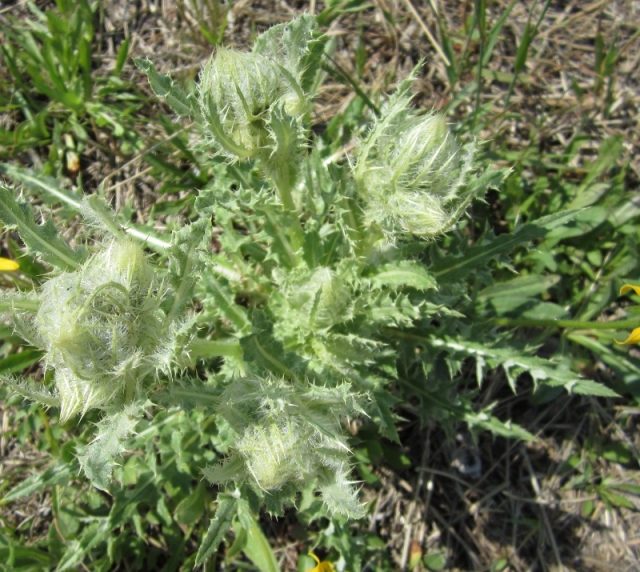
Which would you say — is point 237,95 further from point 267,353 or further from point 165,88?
point 267,353

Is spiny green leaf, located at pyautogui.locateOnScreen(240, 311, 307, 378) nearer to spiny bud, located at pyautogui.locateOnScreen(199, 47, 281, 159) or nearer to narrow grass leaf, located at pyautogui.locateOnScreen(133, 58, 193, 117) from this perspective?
spiny bud, located at pyautogui.locateOnScreen(199, 47, 281, 159)

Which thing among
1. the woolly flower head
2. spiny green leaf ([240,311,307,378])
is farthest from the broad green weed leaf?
spiny green leaf ([240,311,307,378])

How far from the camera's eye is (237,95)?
258cm

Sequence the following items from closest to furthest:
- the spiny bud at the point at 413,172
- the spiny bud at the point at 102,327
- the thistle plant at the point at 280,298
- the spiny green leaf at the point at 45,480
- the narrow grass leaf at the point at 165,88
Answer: the spiny bud at the point at 102,327 → the thistle plant at the point at 280,298 → the spiny bud at the point at 413,172 → the narrow grass leaf at the point at 165,88 → the spiny green leaf at the point at 45,480

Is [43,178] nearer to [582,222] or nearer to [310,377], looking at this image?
[310,377]

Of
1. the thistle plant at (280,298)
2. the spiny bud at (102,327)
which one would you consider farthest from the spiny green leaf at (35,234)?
the spiny bud at (102,327)

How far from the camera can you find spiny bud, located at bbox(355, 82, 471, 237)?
2.51m

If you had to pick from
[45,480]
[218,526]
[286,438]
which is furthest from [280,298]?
[45,480]

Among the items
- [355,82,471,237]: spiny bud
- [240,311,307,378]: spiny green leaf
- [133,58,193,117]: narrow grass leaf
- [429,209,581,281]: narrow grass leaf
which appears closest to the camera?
[355,82,471,237]: spiny bud

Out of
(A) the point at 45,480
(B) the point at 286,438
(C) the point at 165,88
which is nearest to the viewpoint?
(B) the point at 286,438

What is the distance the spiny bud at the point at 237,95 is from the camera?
2545 millimetres

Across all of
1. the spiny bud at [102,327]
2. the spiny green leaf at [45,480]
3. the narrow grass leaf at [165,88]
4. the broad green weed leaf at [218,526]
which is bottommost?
the spiny green leaf at [45,480]

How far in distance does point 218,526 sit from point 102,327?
1.17m

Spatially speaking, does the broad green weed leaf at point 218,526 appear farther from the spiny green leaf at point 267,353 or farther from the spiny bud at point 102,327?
the spiny bud at point 102,327
